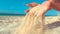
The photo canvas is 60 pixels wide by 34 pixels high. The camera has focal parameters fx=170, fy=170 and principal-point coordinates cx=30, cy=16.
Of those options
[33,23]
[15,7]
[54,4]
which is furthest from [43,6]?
[15,7]

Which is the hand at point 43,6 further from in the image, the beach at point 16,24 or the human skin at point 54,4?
the beach at point 16,24

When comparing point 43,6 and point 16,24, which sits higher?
point 43,6

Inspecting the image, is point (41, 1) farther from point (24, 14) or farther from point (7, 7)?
point (7, 7)

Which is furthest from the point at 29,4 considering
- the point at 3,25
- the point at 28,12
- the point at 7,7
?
the point at 3,25

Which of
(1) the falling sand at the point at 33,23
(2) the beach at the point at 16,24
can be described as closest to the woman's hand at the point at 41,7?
(1) the falling sand at the point at 33,23

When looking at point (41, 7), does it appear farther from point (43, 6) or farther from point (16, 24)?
point (16, 24)

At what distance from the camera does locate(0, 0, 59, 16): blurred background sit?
267cm

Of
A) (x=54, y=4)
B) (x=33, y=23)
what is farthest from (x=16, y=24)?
(x=54, y=4)

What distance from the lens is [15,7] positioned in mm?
2701

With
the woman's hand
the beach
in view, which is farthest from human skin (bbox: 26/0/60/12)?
the beach

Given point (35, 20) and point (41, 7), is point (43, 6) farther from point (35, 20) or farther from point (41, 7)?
point (35, 20)

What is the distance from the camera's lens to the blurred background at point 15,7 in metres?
2.67

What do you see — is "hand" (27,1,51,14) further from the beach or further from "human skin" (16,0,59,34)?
the beach

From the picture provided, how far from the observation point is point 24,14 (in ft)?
8.77
